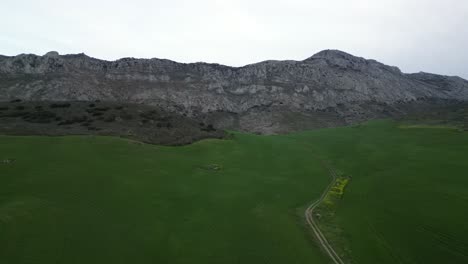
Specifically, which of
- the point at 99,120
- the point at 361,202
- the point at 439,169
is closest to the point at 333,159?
the point at 439,169

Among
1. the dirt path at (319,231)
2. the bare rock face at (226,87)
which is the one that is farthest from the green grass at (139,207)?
the bare rock face at (226,87)

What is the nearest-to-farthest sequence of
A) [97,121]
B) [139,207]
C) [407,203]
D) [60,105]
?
[139,207]
[407,203]
[97,121]
[60,105]

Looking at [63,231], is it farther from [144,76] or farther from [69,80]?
[144,76]

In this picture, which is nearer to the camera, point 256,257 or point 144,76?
point 256,257

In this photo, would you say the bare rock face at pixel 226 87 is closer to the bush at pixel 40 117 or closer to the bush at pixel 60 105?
the bush at pixel 60 105

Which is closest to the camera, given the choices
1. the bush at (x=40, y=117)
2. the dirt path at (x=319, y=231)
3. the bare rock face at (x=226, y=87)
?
the dirt path at (x=319, y=231)

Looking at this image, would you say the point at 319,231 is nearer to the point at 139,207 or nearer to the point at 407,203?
the point at 407,203

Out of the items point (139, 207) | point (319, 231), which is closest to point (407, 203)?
point (319, 231)
